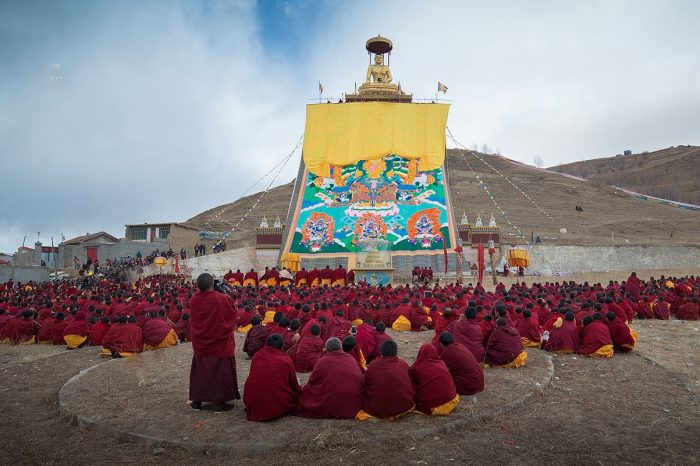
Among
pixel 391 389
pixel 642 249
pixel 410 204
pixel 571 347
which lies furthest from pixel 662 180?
pixel 391 389

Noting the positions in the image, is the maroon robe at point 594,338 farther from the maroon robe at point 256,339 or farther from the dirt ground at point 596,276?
the dirt ground at point 596,276

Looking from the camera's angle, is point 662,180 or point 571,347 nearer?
point 571,347

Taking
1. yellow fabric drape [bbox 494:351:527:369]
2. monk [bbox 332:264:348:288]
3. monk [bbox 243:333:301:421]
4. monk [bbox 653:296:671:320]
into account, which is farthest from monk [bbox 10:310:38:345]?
monk [bbox 653:296:671:320]

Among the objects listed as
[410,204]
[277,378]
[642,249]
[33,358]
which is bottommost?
[33,358]

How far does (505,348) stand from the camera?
7062mm

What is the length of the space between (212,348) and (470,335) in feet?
12.0

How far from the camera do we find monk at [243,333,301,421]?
481 cm

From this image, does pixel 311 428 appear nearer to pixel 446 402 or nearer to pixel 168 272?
pixel 446 402

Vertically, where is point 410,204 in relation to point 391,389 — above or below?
above

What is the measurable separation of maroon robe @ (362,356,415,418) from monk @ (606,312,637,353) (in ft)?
15.6

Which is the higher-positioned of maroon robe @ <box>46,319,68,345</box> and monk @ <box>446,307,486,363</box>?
monk @ <box>446,307,486,363</box>

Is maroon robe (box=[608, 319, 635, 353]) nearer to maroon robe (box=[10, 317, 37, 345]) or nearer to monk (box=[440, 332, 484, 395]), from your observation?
monk (box=[440, 332, 484, 395])

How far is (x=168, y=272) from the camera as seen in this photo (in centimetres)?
2512

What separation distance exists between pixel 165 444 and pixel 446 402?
2643 mm
